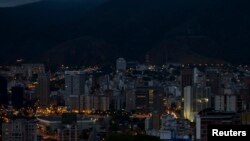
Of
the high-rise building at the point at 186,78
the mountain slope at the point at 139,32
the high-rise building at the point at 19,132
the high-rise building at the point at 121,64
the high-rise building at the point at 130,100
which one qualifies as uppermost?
the mountain slope at the point at 139,32

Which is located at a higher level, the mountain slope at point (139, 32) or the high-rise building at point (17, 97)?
the mountain slope at point (139, 32)

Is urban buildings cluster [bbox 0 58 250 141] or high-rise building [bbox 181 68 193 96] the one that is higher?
high-rise building [bbox 181 68 193 96]

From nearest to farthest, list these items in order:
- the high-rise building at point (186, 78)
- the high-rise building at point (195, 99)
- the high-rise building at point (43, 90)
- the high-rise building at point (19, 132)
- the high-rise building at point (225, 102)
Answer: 1. the high-rise building at point (19, 132)
2. the high-rise building at point (225, 102)
3. the high-rise building at point (195, 99)
4. the high-rise building at point (43, 90)
5. the high-rise building at point (186, 78)

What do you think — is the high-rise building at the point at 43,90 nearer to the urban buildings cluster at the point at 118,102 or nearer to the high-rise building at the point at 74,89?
the urban buildings cluster at the point at 118,102

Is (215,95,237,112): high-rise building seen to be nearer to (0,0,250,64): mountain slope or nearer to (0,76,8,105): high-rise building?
(0,76,8,105): high-rise building

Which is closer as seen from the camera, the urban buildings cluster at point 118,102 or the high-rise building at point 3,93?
the urban buildings cluster at point 118,102

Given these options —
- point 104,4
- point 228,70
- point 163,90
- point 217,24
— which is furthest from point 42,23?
point 163,90

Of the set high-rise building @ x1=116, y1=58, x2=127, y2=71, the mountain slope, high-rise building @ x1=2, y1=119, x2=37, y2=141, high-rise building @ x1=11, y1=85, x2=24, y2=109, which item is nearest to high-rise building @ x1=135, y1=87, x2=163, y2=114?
high-rise building @ x1=11, y1=85, x2=24, y2=109

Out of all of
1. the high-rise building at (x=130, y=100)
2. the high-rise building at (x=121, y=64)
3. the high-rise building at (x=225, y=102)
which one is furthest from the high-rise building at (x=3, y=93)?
the high-rise building at (x=121, y=64)

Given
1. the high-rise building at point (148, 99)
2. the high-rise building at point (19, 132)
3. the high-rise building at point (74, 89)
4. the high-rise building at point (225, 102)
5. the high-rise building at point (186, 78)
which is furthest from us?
the high-rise building at point (186, 78)
